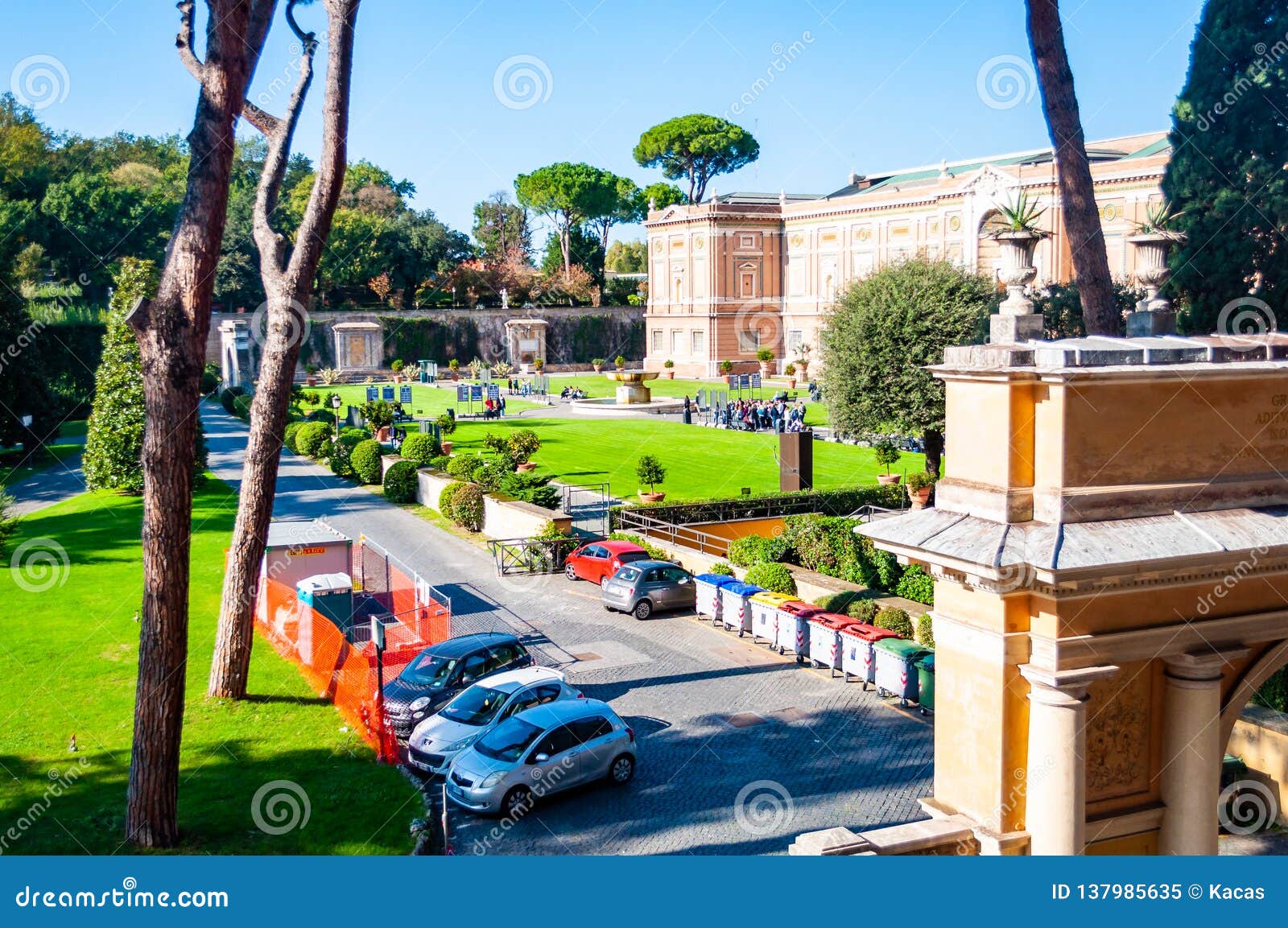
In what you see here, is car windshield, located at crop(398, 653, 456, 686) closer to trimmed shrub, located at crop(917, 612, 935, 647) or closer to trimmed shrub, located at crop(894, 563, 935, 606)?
trimmed shrub, located at crop(917, 612, 935, 647)

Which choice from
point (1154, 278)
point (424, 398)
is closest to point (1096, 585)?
point (1154, 278)

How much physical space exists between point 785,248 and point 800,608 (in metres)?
→ 57.5

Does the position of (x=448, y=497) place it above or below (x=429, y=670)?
above

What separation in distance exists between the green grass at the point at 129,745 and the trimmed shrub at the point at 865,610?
8597 millimetres

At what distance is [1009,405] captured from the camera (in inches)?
332

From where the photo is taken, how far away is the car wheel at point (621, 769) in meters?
13.1

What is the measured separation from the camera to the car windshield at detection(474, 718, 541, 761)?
12.8 metres

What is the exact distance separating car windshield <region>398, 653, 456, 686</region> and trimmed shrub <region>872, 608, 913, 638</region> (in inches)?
274

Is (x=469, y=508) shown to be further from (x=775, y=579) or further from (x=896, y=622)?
(x=896, y=622)

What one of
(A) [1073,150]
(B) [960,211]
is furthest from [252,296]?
(A) [1073,150]

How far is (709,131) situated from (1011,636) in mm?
91173

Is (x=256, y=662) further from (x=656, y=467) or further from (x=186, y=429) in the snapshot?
(x=656, y=467)

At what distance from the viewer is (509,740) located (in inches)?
512

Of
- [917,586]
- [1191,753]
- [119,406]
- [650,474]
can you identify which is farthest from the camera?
[119,406]
